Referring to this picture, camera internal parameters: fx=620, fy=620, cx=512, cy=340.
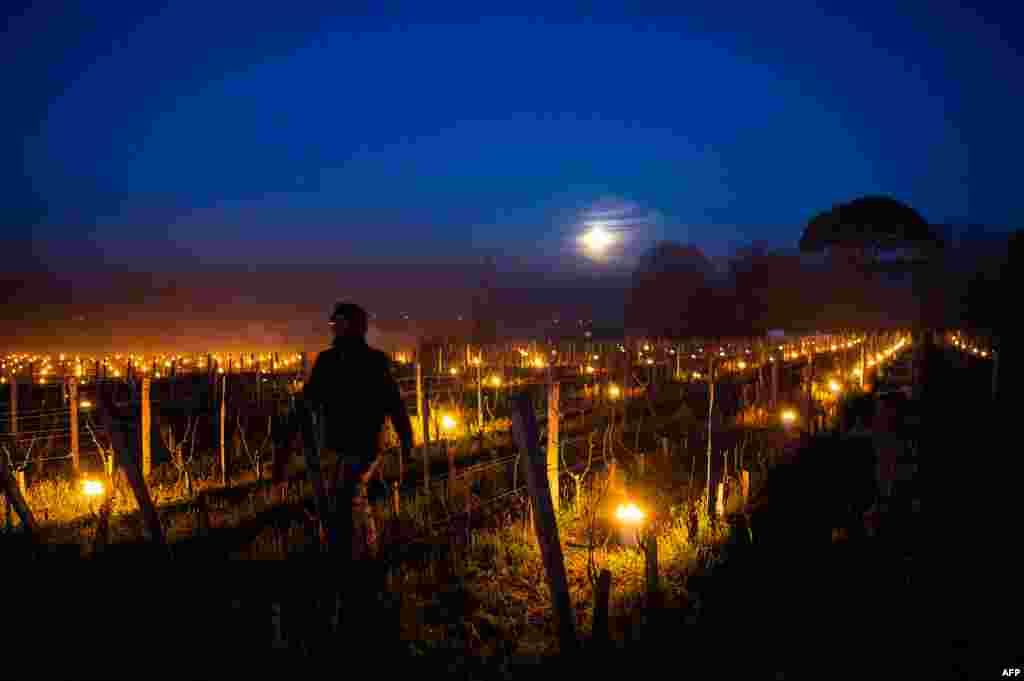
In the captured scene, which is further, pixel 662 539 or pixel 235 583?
pixel 662 539

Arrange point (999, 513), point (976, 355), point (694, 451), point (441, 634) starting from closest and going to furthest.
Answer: point (441, 634) < point (999, 513) < point (694, 451) < point (976, 355)

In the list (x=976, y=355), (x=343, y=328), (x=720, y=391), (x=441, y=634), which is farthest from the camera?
(x=976, y=355)

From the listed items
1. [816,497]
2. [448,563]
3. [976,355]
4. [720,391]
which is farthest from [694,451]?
[976,355]

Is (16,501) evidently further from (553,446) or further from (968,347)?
(968,347)

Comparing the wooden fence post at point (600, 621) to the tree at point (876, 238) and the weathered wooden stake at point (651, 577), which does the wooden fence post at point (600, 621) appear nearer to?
the weathered wooden stake at point (651, 577)

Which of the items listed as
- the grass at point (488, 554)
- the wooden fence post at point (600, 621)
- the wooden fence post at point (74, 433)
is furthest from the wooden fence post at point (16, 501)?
the wooden fence post at point (600, 621)

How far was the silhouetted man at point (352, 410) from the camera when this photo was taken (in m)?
3.99

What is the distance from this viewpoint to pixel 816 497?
19.1 feet

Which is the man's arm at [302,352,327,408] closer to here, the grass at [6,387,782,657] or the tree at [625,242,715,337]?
the grass at [6,387,782,657]

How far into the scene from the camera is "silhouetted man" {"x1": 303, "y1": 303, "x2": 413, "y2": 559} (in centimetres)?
399

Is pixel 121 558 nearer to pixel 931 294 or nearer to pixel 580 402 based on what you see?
pixel 580 402

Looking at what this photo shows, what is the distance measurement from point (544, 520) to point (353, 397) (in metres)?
1.64

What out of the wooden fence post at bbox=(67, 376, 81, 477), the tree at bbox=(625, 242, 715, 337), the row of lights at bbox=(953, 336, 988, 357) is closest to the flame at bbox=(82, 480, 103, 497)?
the wooden fence post at bbox=(67, 376, 81, 477)

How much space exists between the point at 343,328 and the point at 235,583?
186cm
